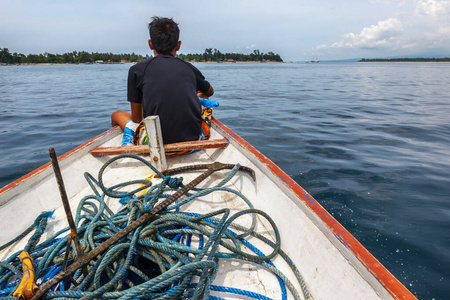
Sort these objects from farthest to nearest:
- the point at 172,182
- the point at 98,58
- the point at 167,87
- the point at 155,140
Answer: the point at 98,58 → the point at 167,87 → the point at 155,140 → the point at 172,182

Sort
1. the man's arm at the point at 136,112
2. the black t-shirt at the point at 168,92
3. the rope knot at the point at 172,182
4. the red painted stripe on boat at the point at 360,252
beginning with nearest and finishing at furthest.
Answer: the red painted stripe on boat at the point at 360,252 → the rope knot at the point at 172,182 → the black t-shirt at the point at 168,92 → the man's arm at the point at 136,112

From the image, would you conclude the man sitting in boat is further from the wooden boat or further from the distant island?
the distant island

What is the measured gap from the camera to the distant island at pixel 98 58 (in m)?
109

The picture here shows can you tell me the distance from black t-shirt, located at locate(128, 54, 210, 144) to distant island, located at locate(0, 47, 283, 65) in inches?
4465

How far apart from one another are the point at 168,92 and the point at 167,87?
0.05 meters

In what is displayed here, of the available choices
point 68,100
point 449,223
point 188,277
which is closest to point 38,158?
point 188,277

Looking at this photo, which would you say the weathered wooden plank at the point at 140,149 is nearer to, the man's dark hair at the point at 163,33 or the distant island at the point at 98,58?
the man's dark hair at the point at 163,33

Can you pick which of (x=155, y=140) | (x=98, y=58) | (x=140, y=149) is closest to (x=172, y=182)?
(x=155, y=140)

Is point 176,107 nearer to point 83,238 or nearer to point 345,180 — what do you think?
point 83,238

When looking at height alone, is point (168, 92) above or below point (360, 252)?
above

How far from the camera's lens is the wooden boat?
4.17 ft

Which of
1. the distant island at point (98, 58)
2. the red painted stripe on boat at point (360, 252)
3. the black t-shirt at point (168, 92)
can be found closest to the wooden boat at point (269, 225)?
the red painted stripe on boat at point (360, 252)

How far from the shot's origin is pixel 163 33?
2.85 meters

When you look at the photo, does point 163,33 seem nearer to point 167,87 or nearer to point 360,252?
point 167,87
